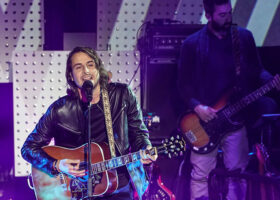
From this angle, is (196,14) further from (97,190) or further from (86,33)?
(97,190)

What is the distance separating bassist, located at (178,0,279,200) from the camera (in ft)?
13.3

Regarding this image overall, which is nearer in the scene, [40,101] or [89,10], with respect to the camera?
[40,101]

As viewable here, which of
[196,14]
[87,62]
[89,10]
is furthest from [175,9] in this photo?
[87,62]

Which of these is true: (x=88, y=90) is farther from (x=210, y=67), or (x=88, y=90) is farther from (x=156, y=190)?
(x=210, y=67)

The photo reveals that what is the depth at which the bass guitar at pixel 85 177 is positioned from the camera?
317 centimetres

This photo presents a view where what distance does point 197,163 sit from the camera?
162 inches

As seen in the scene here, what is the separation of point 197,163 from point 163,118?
2.07 feet

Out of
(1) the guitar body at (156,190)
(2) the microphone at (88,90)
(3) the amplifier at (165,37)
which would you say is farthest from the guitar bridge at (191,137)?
(2) the microphone at (88,90)

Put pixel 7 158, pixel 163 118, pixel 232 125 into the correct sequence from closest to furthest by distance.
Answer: pixel 232 125 < pixel 163 118 < pixel 7 158

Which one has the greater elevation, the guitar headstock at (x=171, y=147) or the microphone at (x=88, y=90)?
the microphone at (x=88, y=90)

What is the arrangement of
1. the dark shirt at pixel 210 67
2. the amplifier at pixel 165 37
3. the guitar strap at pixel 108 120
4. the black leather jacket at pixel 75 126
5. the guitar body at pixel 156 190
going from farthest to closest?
the amplifier at pixel 165 37
the dark shirt at pixel 210 67
the guitar body at pixel 156 190
the black leather jacket at pixel 75 126
the guitar strap at pixel 108 120

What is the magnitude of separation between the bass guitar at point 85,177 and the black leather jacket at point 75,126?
0.09 meters

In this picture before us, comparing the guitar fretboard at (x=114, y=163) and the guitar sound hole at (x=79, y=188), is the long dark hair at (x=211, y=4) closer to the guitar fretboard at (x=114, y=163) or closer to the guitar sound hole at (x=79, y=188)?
the guitar fretboard at (x=114, y=163)

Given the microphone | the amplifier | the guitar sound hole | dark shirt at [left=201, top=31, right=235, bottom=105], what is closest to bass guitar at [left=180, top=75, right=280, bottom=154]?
dark shirt at [left=201, top=31, right=235, bottom=105]
